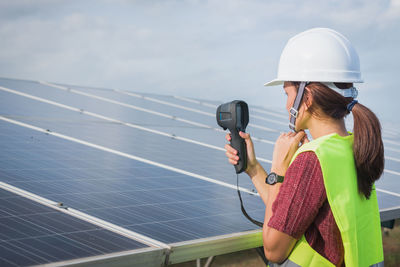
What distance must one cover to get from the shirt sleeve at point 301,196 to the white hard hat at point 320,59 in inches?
22.8

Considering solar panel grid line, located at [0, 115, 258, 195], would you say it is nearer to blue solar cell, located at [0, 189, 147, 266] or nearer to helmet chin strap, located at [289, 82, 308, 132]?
blue solar cell, located at [0, 189, 147, 266]

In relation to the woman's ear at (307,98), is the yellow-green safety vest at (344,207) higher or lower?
lower

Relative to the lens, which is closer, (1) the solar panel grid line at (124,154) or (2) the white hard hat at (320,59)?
(2) the white hard hat at (320,59)

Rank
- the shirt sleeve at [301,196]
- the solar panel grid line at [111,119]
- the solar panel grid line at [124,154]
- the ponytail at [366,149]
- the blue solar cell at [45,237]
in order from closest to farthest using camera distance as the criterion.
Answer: the shirt sleeve at [301,196] < the ponytail at [366,149] < the blue solar cell at [45,237] < the solar panel grid line at [124,154] < the solar panel grid line at [111,119]

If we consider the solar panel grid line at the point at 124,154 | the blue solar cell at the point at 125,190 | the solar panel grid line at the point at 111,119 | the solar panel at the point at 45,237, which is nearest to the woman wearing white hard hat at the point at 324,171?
the solar panel at the point at 45,237

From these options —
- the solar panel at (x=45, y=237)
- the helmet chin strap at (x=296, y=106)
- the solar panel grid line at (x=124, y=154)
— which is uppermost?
the helmet chin strap at (x=296, y=106)

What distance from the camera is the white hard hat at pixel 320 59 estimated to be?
3096 millimetres

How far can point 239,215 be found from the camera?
4895 mm

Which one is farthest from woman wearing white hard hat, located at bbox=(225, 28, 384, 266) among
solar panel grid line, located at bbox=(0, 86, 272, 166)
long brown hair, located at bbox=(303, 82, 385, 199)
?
solar panel grid line, located at bbox=(0, 86, 272, 166)

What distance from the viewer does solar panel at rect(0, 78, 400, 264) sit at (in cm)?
414

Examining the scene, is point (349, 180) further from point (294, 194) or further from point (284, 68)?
A: point (284, 68)

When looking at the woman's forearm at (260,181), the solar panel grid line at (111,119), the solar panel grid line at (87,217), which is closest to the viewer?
the woman's forearm at (260,181)

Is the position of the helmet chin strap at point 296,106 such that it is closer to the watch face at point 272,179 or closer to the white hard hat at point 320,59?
A: the white hard hat at point 320,59

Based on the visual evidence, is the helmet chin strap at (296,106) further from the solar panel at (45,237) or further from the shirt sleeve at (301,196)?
the solar panel at (45,237)
